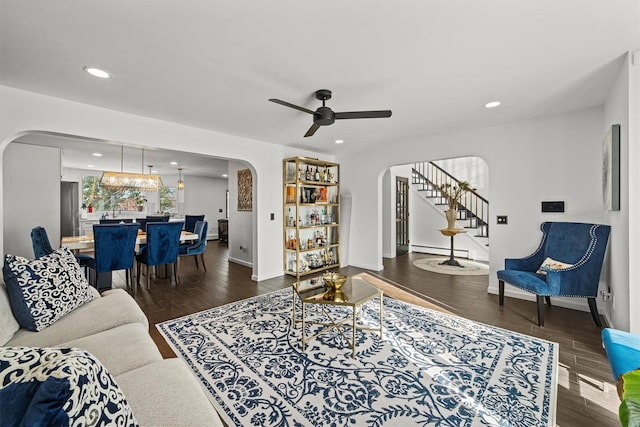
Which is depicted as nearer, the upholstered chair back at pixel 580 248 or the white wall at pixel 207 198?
the upholstered chair back at pixel 580 248

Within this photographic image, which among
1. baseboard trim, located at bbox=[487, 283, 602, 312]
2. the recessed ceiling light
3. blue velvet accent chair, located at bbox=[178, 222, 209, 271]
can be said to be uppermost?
the recessed ceiling light

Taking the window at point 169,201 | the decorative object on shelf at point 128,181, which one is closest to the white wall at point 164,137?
the decorative object on shelf at point 128,181

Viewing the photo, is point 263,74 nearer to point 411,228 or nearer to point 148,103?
point 148,103

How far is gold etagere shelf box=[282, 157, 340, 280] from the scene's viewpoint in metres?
5.04

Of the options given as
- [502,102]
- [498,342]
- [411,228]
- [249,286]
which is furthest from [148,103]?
[411,228]

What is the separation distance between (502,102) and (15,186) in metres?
6.98

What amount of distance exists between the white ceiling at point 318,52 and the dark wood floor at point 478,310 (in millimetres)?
2438

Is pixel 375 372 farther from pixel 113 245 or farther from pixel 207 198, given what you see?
pixel 207 198

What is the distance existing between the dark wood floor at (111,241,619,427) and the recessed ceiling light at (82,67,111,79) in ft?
8.04

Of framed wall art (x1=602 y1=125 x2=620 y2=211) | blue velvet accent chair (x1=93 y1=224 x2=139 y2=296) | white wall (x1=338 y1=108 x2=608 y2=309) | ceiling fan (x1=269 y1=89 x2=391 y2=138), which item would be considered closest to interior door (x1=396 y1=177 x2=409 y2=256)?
white wall (x1=338 y1=108 x2=608 y2=309)

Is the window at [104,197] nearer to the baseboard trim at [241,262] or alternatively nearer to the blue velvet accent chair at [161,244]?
the baseboard trim at [241,262]

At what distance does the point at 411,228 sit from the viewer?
7.87 meters

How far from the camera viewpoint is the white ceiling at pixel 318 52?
164 cm

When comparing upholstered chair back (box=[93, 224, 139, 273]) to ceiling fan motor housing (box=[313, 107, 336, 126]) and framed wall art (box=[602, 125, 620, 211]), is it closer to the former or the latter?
ceiling fan motor housing (box=[313, 107, 336, 126])
